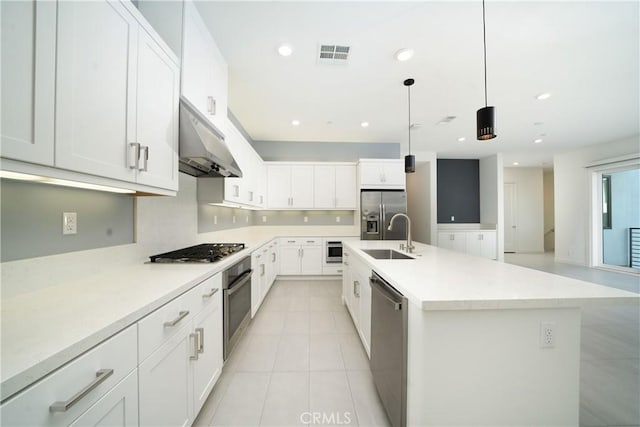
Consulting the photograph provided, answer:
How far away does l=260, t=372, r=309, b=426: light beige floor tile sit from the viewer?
143 cm

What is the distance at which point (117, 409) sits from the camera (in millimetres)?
778

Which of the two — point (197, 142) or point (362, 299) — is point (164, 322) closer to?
point (197, 142)

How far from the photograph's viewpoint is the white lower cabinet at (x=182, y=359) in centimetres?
94

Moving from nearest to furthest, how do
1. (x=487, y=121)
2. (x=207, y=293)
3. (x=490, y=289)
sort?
(x=490, y=289) < (x=207, y=293) < (x=487, y=121)

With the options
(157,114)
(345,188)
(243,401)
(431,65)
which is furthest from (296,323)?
(431,65)

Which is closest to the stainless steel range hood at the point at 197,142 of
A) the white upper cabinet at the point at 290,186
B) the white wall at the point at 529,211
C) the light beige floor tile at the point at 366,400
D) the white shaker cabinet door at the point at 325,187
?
the light beige floor tile at the point at 366,400

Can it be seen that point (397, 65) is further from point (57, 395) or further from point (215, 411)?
point (215, 411)

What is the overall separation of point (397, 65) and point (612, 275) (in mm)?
6476

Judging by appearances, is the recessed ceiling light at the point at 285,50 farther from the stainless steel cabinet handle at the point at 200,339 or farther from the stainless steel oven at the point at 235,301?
the stainless steel cabinet handle at the point at 200,339

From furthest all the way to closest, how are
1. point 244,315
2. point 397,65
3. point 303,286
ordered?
point 303,286, point 397,65, point 244,315

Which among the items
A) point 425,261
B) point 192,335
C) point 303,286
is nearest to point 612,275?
point 425,261

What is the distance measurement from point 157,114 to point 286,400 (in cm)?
202

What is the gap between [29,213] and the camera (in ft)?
3.38

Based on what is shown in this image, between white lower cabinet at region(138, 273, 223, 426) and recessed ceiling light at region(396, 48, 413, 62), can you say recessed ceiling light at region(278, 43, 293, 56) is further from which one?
white lower cabinet at region(138, 273, 223, 426)
